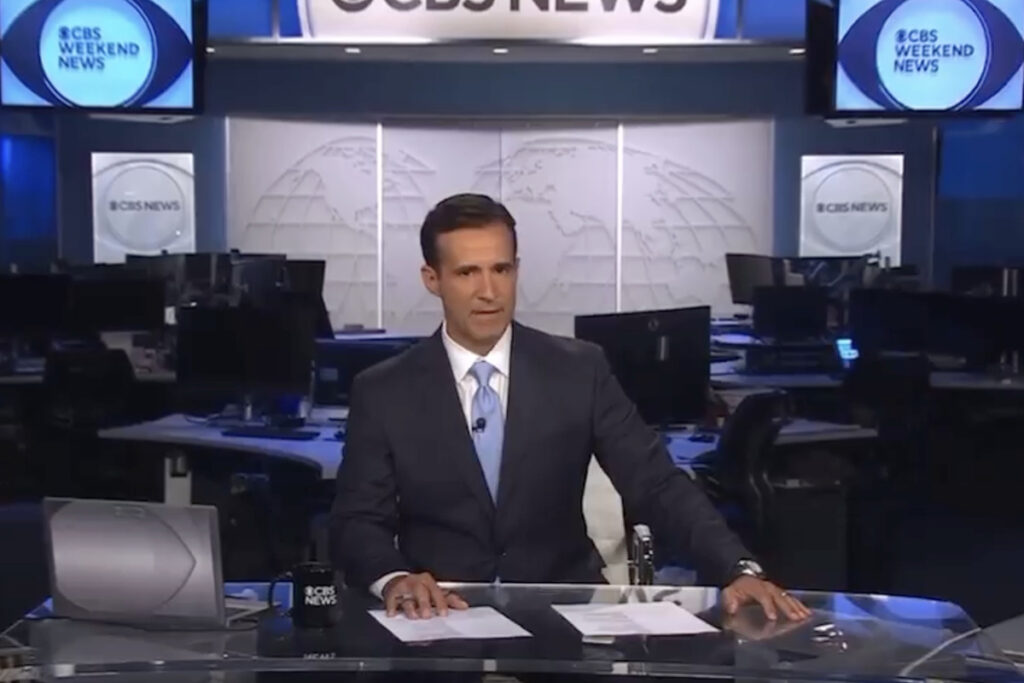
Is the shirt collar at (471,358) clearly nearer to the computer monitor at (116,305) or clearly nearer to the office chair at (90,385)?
the office chair at (90,385)

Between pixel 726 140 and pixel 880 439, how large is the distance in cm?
414

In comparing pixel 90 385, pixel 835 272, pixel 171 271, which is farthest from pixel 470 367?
pixel 835 272

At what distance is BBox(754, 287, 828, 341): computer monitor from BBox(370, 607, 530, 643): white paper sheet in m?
5.51

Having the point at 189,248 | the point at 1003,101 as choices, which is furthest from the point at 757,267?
the point at 189,248

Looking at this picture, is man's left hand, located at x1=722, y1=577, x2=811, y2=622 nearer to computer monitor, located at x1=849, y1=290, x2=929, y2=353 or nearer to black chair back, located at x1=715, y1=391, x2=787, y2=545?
black chair back, located at x1=715, y1=391, x2=787, y2=545

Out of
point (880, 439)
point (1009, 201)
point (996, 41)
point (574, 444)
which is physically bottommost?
point (880, 439)

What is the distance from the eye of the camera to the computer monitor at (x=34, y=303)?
746 centimetres

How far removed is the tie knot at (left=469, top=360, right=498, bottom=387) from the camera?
2.94m

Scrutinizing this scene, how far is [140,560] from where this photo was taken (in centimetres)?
237

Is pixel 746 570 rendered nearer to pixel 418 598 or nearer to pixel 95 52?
pixel 418 598

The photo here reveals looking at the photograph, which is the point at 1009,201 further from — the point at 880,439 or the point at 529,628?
the point at 529,628

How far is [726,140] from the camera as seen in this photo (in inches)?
420

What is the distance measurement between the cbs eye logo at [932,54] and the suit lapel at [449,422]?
3.98m

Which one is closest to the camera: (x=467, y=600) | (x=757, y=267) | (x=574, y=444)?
(x=467, y=600)
